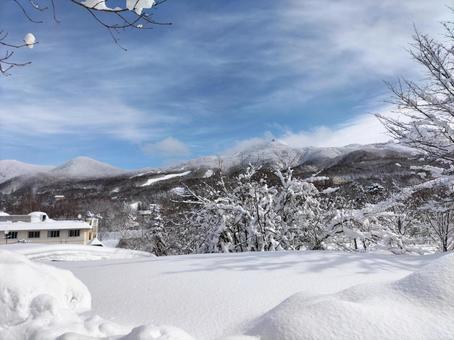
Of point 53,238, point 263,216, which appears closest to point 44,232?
point 53,238

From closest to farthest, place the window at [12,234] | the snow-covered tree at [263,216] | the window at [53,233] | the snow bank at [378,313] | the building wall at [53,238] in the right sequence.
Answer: the snow bank at [378,313] < the snow-covered tree at [263,216] < the window at [12,234] < the building wall at [53,238] < the window at [53,233]

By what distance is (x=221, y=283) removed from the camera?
12.5 feet

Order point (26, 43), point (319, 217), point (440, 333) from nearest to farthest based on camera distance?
point (440, 333) → point (26, 43) → point (319, 217)

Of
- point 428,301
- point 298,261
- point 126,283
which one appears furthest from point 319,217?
point 428,301

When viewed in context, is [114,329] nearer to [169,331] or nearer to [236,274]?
[169,331]

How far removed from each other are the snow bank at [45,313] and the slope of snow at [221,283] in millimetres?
425

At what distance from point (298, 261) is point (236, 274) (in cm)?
101

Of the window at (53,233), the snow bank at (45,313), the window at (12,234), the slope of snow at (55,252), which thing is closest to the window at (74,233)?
the window at (53,233)

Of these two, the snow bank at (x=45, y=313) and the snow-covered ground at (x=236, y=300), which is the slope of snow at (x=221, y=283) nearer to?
the snow-covered ground at (x=236, y=300)

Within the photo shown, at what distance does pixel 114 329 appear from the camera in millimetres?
2414

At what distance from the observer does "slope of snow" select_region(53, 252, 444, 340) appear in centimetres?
292

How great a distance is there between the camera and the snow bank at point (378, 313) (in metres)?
2.01

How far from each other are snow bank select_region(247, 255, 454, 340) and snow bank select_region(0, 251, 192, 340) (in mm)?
628

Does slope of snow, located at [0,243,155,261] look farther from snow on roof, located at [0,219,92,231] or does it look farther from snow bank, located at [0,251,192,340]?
snow on roof, located at [0,219,92,231]
